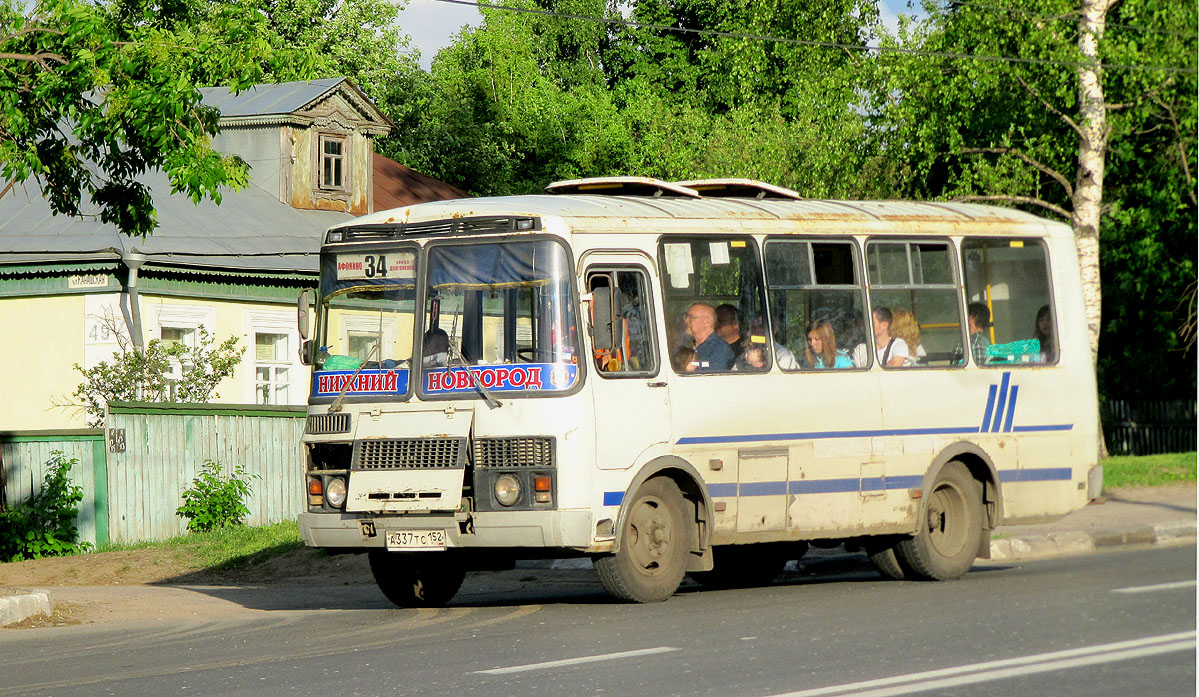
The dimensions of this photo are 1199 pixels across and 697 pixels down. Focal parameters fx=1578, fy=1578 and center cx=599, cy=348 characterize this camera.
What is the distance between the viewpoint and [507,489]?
1120cm

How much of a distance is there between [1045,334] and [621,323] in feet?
15.7

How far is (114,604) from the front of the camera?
45.1ft

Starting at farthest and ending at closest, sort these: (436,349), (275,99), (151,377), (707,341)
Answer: (275,99)
(151,377)
(707,341)
(436,349)

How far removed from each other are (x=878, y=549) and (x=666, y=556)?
8.69 feet

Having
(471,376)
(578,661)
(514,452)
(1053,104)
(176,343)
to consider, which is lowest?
(578,661)

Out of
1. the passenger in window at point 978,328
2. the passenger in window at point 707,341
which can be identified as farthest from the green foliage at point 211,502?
the passenger in window at point 978,328

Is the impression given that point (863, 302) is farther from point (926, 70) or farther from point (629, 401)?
point (926, 70)

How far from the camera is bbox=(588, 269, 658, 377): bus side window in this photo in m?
11.5

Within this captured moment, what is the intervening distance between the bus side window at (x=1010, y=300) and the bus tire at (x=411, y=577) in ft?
16.6

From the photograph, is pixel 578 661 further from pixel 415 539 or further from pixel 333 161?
pixel 333 161

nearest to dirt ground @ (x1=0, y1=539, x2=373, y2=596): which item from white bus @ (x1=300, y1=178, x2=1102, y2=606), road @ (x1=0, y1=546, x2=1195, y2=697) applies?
road @ (x1=0, y1=546, x2=1195, y2=697)

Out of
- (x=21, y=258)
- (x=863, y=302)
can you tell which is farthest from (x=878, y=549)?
(x=21, y=258)

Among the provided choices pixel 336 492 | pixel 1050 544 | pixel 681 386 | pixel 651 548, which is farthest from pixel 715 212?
pixel 1050 544

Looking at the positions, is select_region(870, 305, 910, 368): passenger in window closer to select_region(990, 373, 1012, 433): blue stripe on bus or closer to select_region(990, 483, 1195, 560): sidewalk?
select_region(990, 373, 1012, 433): blue stripe on bus
